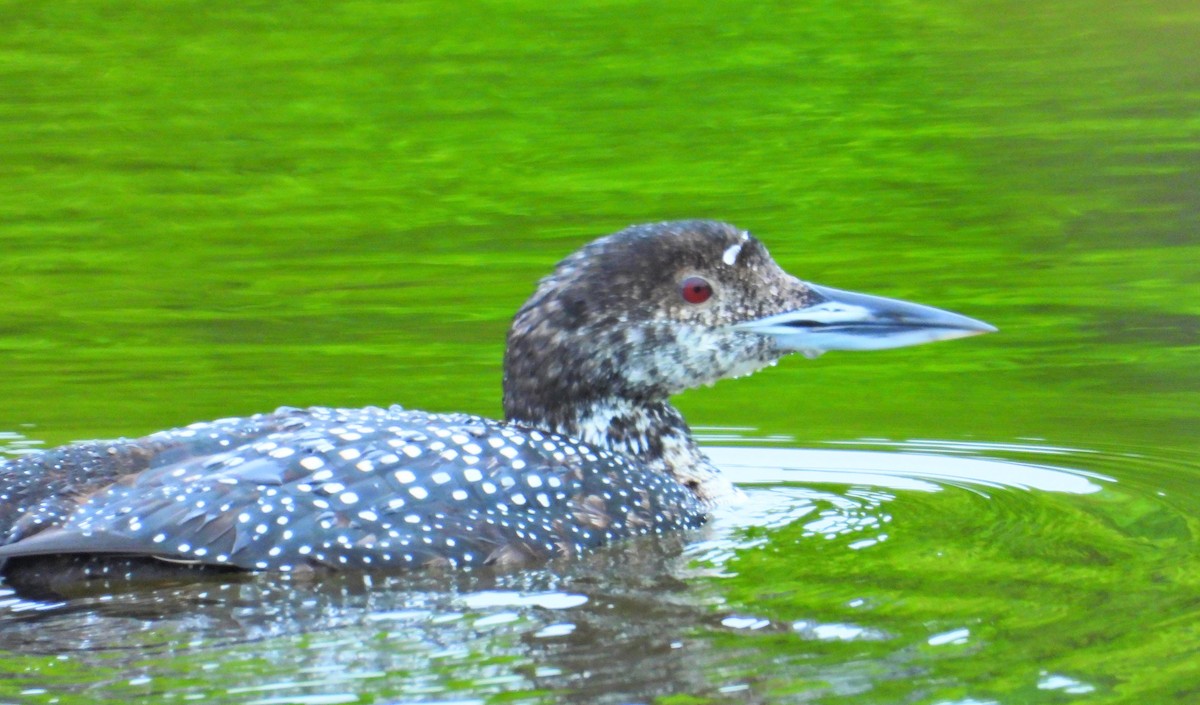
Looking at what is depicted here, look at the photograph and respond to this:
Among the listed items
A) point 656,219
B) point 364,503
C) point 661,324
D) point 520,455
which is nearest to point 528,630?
point 364,503

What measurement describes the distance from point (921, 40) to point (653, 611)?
8879mm

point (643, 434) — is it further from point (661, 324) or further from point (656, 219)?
point (656, 219)

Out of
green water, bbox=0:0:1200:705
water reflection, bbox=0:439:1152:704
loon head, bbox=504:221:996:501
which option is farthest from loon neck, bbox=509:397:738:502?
water reflection, bbox=0:439:1152:704

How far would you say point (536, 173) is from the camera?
1007 centimetres

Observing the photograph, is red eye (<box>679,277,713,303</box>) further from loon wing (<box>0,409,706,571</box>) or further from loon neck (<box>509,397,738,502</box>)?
loon wing (<box>0,409,706,571</box>)

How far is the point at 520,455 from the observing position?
505cm

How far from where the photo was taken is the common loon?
4.66 metres

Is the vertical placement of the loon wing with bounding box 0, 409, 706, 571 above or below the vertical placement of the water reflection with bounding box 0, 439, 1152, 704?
above

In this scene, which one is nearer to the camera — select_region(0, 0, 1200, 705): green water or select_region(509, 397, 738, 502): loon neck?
select_region(0, 0, 1200, 705): green water

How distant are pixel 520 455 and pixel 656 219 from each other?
4052 mm

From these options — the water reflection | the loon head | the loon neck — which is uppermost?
the loon head

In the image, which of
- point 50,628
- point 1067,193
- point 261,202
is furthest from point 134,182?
point 50,628

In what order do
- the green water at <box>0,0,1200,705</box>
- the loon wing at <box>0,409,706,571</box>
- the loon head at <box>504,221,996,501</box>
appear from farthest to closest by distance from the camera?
the loon head at <box>504,221,996,501</box>, the loon wing at <box>0,409,706,571</box>, the green water at <box>0,0,1200,705</box>

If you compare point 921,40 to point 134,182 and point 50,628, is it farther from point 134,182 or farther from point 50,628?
point 50,628
